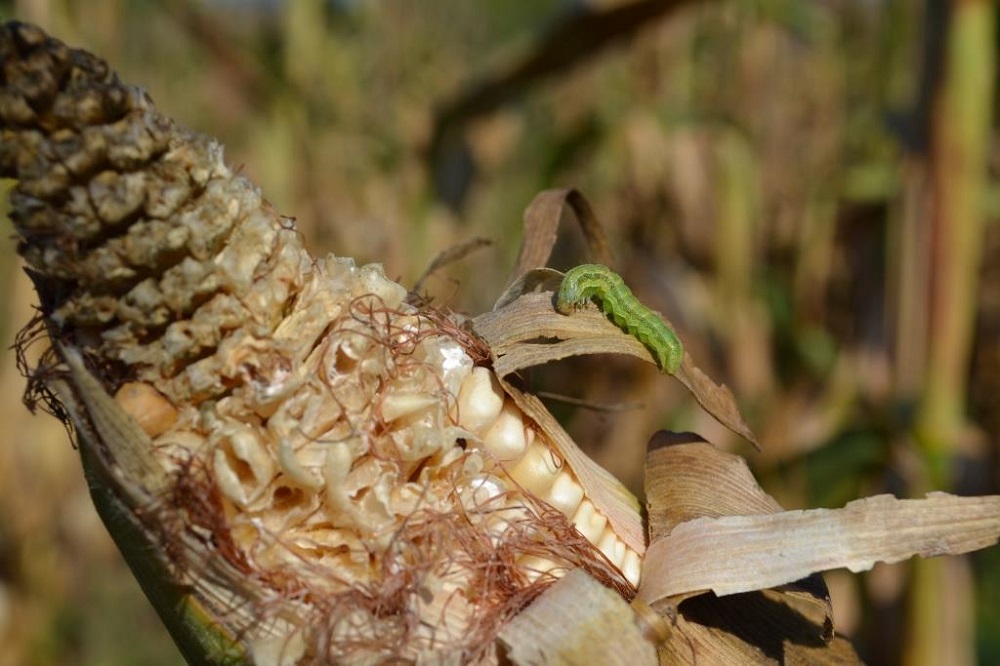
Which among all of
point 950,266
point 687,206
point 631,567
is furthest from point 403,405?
point 687,206

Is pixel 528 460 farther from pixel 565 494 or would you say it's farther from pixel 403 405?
pixel 403 405

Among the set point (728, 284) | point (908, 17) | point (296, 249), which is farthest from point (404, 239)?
point (296, 249)

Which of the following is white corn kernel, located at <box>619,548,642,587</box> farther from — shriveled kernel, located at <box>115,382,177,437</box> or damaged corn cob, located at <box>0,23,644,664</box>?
shriveled kernel, located at <box>115,382,177,437</box>

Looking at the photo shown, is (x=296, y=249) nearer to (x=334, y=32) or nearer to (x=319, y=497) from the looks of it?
(x=319, y=497)

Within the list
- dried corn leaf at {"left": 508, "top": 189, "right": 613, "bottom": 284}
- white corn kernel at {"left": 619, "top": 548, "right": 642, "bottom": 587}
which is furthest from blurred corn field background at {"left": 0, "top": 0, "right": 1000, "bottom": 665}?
white corn kernel at {"left": 619, "top": 548, "right": 642, "bottom": 587}

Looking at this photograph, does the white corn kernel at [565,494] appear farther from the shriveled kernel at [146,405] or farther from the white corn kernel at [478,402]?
the shriveled kernel at [146,405]
